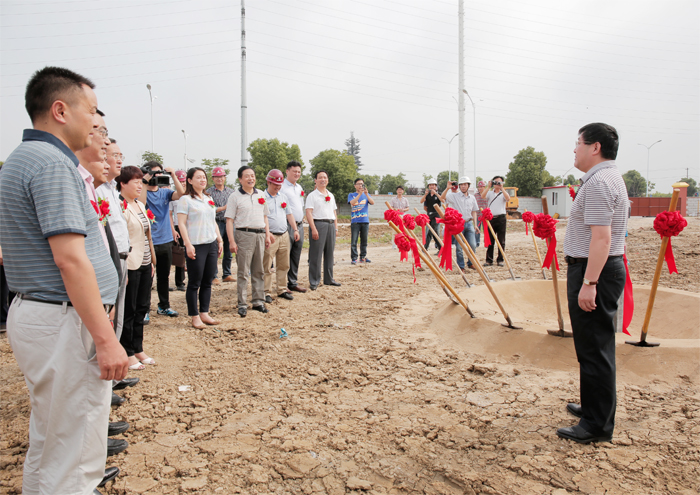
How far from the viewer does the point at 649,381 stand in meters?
3.05

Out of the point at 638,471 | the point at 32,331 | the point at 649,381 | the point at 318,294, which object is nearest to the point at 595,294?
the point at 638,471

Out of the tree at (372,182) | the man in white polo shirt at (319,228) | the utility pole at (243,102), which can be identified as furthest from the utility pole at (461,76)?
the tree at (372,182)

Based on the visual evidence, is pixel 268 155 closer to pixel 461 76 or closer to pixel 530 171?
pixel 461 76

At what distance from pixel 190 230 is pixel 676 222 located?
442cm

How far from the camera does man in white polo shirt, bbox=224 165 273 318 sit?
5289 millimetres

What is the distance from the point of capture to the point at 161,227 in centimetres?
552

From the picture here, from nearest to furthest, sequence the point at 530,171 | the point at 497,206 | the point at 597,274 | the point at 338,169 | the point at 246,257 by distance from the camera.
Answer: the point at 597,274
the point at 246,257
the point at 497,206
the point at 338,169
the point at 530,171

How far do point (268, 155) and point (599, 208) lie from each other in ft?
126

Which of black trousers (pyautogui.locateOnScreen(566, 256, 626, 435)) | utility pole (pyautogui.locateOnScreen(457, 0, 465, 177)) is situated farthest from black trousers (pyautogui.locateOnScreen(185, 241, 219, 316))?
utility pole (pyautogui.locateOnScreen(457, 0, 465, 177))

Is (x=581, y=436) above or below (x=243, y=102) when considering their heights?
below

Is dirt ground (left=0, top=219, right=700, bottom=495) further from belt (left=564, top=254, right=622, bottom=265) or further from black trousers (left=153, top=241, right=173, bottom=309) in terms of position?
belt (left=564, top=254, right=622, bottom=265)

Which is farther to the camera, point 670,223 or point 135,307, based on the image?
point 135,307

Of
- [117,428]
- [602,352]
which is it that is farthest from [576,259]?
[117,428]

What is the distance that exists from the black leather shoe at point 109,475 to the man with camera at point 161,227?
10.9ft
